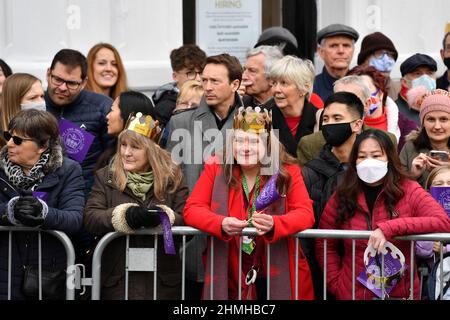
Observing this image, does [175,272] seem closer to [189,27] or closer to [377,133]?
[377,133]

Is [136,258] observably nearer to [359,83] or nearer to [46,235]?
[46,235]

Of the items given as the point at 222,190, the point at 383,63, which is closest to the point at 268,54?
the point at 383,63

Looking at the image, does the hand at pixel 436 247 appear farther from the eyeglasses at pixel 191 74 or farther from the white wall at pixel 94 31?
the white wall at pixel 94 31

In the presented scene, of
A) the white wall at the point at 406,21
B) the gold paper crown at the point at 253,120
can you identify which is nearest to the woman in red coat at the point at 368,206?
the gold paper crown at the point at 253,120

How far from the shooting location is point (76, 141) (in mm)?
9148

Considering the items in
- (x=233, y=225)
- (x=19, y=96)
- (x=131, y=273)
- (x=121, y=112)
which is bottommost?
(x=131, y=273)

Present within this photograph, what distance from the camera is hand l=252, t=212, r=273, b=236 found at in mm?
Result: 7859

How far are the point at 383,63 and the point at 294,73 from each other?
1643 millimetres

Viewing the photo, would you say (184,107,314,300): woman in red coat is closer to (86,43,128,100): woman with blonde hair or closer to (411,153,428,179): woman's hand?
(411,153,428,179): woman's hand

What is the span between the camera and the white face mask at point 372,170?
26.7 feet

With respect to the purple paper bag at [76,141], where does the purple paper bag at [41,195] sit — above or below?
below

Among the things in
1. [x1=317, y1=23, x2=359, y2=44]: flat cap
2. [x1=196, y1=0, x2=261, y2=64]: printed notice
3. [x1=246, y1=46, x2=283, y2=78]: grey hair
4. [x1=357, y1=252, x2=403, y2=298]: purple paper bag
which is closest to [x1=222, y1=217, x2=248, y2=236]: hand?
[x1=357, y1=252, x2=403, y2=298]: purple paper bag

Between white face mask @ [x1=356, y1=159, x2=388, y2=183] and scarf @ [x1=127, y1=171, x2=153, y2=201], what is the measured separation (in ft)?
4.50
